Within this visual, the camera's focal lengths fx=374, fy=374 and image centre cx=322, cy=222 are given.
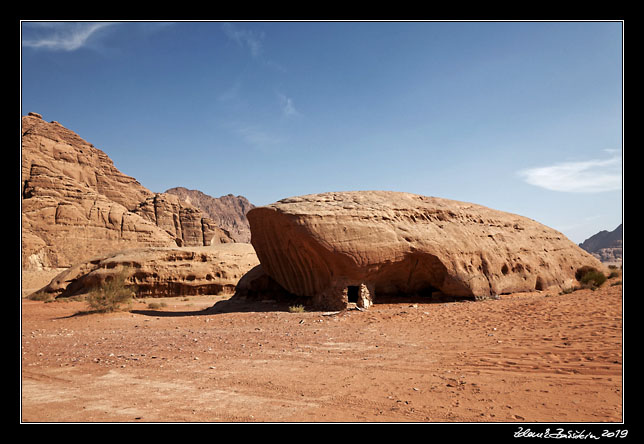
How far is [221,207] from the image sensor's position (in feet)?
411

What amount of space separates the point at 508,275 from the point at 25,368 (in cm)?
1802

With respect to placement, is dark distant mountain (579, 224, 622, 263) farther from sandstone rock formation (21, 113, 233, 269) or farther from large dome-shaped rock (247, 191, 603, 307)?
sandstone rock formation (21, 113, 233, 269)

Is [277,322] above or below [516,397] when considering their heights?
below

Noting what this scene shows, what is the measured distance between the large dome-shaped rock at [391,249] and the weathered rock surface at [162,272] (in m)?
5.59

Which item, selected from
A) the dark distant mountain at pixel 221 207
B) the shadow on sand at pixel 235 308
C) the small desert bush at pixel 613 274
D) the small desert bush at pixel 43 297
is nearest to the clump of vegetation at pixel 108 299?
the shadow on sand at pixel 235 308

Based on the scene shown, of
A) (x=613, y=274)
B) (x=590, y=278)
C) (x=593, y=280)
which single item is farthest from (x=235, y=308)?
(x=613, y=274)

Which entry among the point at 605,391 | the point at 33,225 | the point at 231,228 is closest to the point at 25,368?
the point at 605,391

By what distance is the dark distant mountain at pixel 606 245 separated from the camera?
84.8m

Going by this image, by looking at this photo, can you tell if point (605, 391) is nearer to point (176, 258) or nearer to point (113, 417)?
point (113, 417)

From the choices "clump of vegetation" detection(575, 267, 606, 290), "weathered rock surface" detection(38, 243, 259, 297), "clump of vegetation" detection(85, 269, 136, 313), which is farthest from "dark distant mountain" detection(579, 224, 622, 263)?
"clump of vegetation" detection(85, 269, 136, 313)

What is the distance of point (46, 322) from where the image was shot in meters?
12.7

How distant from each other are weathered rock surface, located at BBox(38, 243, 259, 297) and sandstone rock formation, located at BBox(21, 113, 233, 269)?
15.1 m

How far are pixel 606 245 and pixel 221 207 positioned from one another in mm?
114427

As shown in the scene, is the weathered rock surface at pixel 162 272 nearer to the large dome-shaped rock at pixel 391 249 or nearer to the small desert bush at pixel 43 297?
the small desert bush at pixel 43 297
